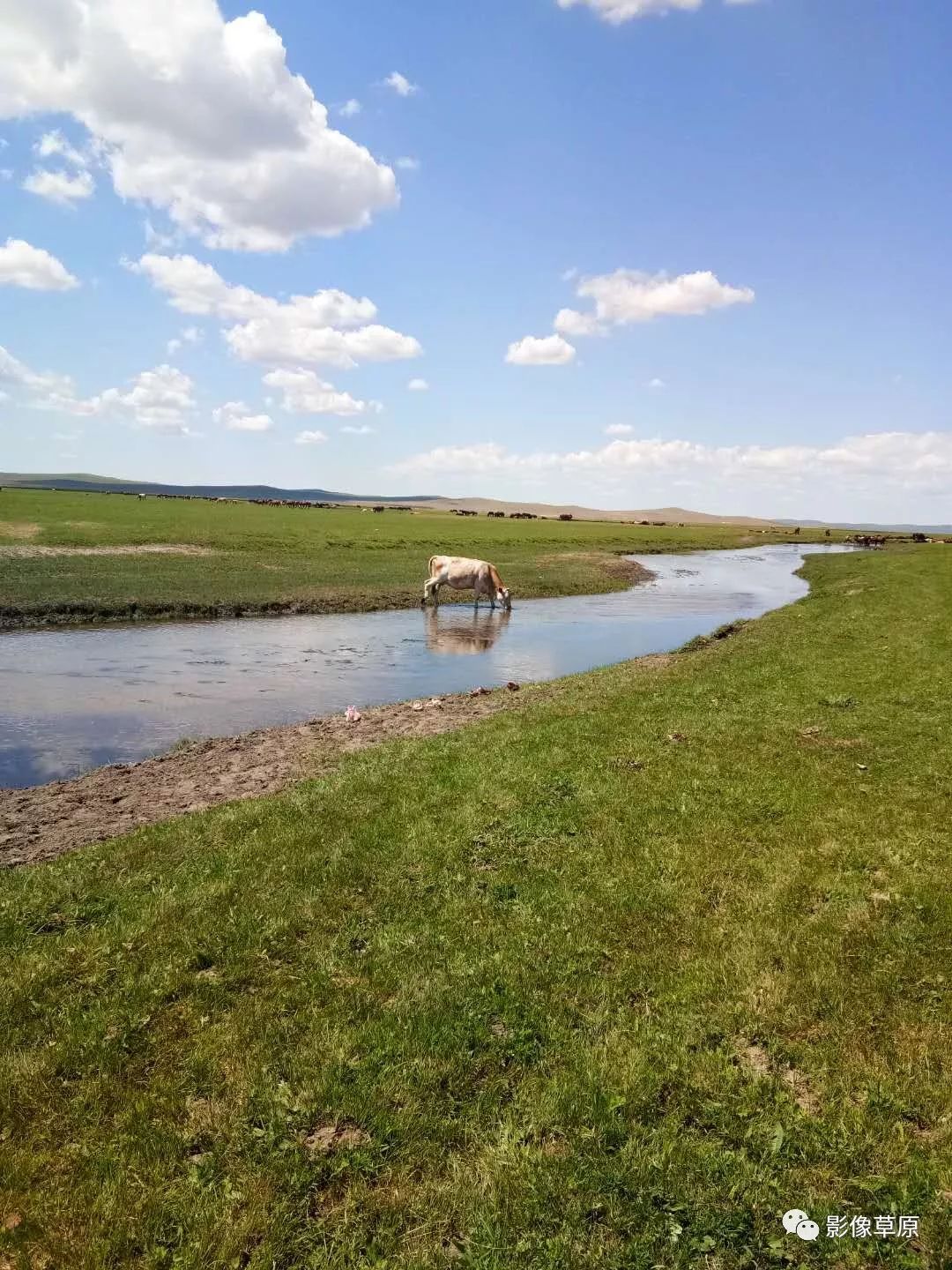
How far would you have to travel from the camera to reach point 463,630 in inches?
1467

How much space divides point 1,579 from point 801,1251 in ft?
150

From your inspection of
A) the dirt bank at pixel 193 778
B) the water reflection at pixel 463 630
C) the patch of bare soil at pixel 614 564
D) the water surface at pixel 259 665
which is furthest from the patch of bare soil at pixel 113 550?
the dirt bank at pixel 193 778

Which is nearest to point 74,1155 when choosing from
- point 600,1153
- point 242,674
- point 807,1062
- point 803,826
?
point 600,1153

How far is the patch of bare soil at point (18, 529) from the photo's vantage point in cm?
5660

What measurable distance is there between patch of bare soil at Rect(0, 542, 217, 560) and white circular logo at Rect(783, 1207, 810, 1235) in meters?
53.6

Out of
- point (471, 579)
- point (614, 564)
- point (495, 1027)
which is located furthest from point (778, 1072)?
point (614, 564)

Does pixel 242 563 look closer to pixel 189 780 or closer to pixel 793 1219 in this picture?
pixel 189 780

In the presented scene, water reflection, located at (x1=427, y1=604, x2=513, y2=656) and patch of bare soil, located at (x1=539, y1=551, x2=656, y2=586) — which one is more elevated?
patch of bare soil, located at (x1=539, y1=551, x2=656, y2=586)

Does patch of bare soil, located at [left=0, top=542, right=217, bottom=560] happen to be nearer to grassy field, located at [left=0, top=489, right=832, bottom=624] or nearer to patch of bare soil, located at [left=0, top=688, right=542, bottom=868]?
grassy field, located at [left=0, top=489, right=832, bottom=624]

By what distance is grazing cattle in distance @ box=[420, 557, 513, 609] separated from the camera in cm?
4488

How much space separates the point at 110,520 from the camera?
73.8 meters

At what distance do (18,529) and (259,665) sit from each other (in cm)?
4560

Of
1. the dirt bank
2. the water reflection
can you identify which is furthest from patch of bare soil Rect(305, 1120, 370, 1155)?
the water reflection

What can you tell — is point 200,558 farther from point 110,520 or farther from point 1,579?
point 110,520
